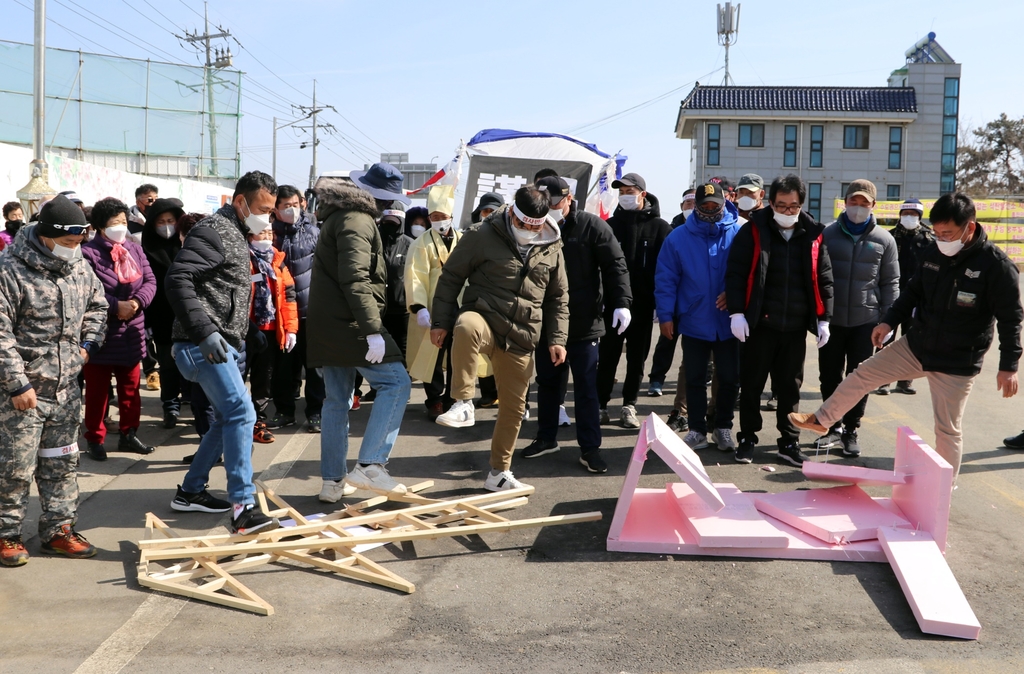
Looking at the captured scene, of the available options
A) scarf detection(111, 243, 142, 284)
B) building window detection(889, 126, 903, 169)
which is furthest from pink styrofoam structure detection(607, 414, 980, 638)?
building window detection(889, 126, 903, 169)

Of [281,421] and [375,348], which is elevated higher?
[375,348]

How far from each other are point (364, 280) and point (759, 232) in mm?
3149

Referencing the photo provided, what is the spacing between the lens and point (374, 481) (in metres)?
5.47

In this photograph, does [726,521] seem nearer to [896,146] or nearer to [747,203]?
[747,203]

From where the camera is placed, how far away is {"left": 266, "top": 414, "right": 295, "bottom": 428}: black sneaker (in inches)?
315

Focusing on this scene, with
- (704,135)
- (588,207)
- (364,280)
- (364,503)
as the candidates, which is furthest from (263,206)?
(704,135)

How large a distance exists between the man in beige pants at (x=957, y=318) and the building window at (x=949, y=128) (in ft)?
150

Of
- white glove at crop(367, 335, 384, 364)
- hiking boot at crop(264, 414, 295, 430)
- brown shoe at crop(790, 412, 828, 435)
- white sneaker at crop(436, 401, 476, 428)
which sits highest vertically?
white glove at crop(367, 335, 384, 364)

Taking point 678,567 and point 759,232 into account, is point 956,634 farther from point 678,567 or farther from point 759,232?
point 759,232

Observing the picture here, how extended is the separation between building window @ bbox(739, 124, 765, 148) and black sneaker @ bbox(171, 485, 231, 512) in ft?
145

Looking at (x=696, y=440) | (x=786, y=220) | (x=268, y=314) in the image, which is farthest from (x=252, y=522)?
(x=786, y=220)

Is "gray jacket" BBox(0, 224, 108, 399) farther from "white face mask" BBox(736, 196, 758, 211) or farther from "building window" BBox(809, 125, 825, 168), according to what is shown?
"building window" BBox(809, 125, 825, 168)

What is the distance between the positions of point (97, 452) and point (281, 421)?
1.72m

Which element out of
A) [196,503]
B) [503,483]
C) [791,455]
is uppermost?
[791,455]
